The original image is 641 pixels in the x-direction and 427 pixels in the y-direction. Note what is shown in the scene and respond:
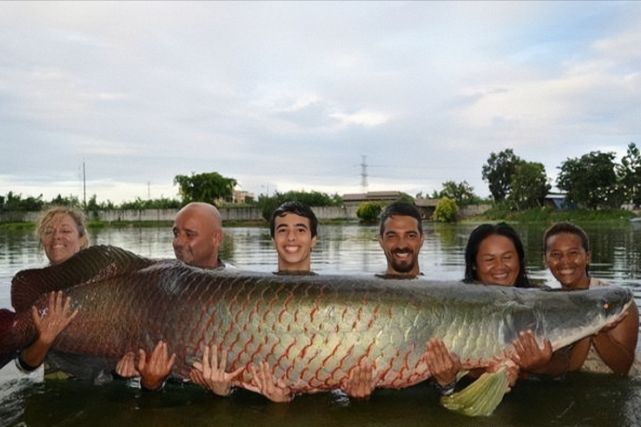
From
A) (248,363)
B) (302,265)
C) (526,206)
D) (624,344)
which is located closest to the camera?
(248,363)

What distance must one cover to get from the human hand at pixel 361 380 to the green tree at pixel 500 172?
99.8m

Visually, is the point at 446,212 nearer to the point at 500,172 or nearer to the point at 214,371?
the point at 500,172

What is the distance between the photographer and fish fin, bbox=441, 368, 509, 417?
4.20 meters

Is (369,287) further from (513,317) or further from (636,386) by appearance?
(636,386)


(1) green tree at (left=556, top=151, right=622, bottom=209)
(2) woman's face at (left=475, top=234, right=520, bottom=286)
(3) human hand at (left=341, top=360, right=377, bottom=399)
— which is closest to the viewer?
(3) human hand at (left=341, top=360, right=377, bottom=399)

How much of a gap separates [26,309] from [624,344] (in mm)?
4764

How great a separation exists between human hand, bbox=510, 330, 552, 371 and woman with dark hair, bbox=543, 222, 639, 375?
1.15 meters

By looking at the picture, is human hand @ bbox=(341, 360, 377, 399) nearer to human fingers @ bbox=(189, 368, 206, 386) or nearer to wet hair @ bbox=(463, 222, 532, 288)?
human fingers @ bbox=(189, 368, 206, 386)

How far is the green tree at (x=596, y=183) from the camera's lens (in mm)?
68500

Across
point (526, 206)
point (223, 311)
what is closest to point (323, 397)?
point (223, 311)

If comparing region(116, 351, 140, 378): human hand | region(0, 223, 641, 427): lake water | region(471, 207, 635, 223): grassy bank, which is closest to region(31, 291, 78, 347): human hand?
region(116, 351, 140, 378): human hand

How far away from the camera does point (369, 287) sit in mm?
4410

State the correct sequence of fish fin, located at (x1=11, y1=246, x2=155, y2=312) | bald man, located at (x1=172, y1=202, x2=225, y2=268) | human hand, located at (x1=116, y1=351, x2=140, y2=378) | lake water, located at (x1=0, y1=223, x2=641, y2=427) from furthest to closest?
bald man, located at (x1=172, y1=202, x2=225, y2=268) → lake water, located at (x1=0, y1=223, x2=641, y2=427) → fish fin, located at (x1=11, y1=246, x2=155, y2=312) → human hand, located at (x1=116, y1=351, x2=140, y2=378)

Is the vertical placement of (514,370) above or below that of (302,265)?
below
